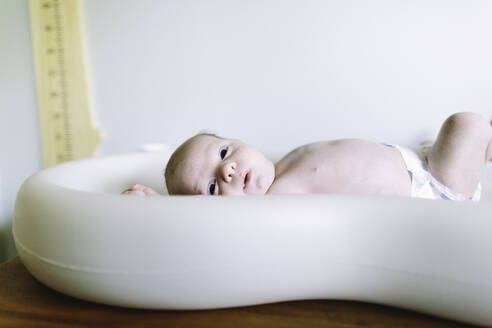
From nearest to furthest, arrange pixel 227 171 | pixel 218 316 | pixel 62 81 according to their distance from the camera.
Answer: pixel 218 316 → pixel 227 171 → pixel 62 81

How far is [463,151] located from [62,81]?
3.98 feet

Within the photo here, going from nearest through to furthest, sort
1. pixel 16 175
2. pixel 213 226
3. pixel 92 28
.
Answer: pixel 213 226 → pixel 92 28 → pixel 16 175

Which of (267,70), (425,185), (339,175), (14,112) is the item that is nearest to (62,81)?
(14,112)

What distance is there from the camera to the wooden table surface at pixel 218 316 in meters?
0.49

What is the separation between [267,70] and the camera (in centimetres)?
118

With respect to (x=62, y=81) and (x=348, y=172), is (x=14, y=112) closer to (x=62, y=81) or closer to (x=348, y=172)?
(x=62, y=81)

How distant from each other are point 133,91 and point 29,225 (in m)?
0.82

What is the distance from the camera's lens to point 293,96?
3.85 ft

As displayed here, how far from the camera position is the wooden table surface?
19.1 inches

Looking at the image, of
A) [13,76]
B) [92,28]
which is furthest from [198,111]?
[13,76]

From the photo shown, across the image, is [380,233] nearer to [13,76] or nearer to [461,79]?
[461,79]

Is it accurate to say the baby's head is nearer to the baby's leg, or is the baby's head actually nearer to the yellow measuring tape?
the baby's leg

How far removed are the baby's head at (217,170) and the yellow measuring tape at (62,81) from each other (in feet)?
2.20

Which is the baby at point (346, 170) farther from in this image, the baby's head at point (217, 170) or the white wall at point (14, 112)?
the white wall at point (14, 112)
